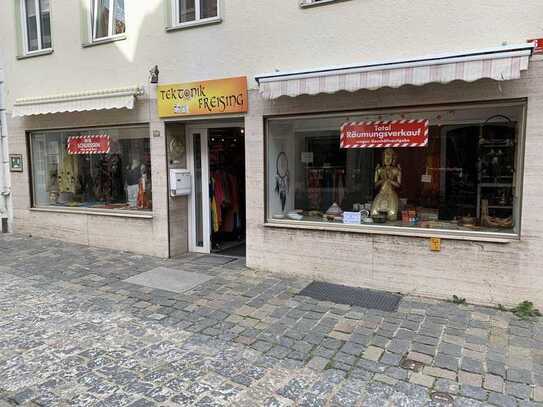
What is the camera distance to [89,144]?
8.34 metres

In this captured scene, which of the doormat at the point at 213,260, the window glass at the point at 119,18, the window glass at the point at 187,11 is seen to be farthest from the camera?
the window glass at the point at 119,18

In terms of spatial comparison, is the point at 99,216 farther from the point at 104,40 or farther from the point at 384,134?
the point at 384,134

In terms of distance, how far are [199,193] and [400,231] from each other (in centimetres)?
373

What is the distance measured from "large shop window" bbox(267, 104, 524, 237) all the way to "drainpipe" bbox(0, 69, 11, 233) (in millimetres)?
6403

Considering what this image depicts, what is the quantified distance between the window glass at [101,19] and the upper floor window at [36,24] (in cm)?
129

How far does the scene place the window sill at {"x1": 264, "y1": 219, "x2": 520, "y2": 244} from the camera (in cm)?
498

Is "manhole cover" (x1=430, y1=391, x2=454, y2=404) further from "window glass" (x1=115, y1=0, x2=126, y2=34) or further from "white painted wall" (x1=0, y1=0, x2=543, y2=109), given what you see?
"window glass" (x1=115, y1=0, x2=126, y2=34)

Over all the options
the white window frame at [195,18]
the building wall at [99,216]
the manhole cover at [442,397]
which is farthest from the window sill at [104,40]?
the manhole cover at [442,397]

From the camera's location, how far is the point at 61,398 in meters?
3.23

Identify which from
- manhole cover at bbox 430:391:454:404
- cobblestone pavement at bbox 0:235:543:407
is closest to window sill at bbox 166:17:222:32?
cobblestone pavement at bbox 0:235:543:407

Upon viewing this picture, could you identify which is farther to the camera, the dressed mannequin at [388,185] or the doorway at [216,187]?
the doorway at [216,187]

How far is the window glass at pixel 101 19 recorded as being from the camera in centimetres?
774

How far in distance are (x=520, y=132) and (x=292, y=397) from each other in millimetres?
3884

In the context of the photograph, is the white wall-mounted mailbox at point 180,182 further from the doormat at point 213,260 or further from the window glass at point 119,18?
the window glass at point 119,18
